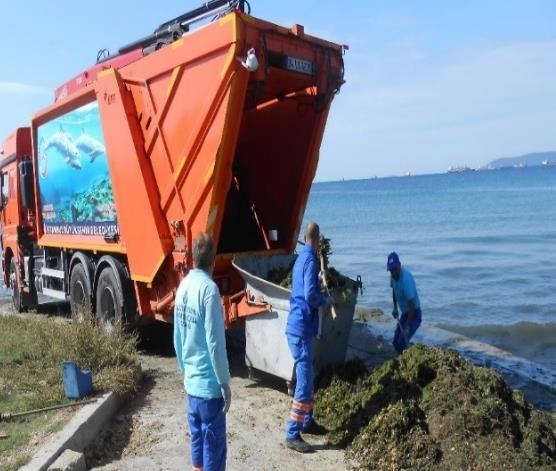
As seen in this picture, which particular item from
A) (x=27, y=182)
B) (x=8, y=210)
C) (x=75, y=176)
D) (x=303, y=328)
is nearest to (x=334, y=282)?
(x=303, y=328)

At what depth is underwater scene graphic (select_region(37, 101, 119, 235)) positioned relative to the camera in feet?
24.4

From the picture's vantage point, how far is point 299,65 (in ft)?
20.0

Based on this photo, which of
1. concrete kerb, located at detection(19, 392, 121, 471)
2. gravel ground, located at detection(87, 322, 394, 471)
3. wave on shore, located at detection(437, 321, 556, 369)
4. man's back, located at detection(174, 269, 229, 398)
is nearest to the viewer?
man's back, located at detection(174, 269, 229, 398)

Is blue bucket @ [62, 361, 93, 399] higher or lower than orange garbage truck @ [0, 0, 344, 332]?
lower

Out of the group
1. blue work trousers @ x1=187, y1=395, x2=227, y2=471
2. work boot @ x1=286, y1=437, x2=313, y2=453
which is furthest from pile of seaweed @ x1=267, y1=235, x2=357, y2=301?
blue work trousers @ x1=187, y1=395, x2=227, y2=471

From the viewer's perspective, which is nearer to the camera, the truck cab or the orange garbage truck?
the orange garbage truck

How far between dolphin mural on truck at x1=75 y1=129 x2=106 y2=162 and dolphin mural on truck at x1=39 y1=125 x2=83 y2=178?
0.52ft

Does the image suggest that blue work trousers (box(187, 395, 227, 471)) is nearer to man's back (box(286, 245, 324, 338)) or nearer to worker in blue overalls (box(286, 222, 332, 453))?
worker in blue overalls (box(286, 222, 332, 453))

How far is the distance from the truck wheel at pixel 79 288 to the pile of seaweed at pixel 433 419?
157 inches

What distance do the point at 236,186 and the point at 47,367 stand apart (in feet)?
9.77

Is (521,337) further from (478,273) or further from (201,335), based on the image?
(201,335)

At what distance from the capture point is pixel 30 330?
7.41 m

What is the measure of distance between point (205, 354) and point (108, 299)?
4321 mm

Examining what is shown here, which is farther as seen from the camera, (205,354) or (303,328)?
(303,328)
